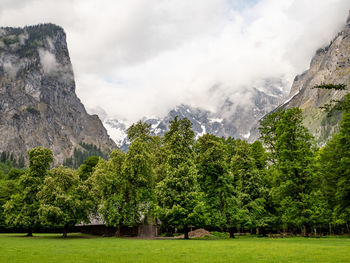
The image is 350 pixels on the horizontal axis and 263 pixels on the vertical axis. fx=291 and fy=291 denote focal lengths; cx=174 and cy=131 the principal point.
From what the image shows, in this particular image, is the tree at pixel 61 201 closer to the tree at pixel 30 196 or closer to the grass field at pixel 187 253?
the tree at pixel 30 196

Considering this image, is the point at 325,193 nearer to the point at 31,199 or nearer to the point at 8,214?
the point at 31,199

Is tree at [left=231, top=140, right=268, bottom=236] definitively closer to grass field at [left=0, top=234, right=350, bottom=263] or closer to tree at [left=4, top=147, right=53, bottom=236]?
grass field at [left=0, top=234, right=350, bottom=263]

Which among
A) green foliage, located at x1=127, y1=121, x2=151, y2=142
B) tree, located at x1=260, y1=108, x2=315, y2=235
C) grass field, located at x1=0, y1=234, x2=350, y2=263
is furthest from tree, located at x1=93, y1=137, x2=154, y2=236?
grass field, located at x1=0, y1=234, x2=350, y2=263

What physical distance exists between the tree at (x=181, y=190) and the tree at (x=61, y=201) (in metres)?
15.1

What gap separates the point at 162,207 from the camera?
3847 centimetres

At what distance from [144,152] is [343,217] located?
27.1 meters

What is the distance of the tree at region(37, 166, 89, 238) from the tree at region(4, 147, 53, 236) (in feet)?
7.56

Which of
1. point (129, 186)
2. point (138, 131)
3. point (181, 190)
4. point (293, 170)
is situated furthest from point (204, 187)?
point (138, 131)

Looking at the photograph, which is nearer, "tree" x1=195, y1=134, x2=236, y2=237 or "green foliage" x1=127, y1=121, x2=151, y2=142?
"tree" x1=195, y1=134, x2=236, y2=237

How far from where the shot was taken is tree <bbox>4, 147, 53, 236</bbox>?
152 feet

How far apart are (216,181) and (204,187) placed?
1953mm

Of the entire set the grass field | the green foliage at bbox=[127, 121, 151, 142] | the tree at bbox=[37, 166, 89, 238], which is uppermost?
the green foliage at bbox=[127, 121, 151, 142]

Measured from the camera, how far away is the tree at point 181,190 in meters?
35.6

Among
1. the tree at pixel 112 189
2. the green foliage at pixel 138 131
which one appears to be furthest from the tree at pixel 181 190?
the green foliage at pixel 138 131
